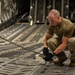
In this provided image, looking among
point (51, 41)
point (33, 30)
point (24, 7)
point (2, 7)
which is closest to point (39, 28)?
point (33, 30)

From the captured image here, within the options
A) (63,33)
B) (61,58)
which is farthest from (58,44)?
(63,33)

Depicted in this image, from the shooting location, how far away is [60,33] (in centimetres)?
655

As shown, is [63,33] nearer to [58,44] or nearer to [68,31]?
[68,31]

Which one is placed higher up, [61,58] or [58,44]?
[58,44]

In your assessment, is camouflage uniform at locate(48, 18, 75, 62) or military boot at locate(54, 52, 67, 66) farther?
military boot at locate(54, 52, 67, 66)

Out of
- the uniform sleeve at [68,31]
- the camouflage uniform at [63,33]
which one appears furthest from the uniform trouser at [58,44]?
the uniform sleeve at [68,31]


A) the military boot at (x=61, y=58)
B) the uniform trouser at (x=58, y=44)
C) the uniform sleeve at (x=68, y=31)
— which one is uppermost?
the uniform sleeve at (x=68, y=31)

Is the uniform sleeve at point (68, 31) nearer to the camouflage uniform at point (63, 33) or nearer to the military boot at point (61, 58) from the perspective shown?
the camouflage uniform at point (63, 33)

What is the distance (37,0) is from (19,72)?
16613 millimetres

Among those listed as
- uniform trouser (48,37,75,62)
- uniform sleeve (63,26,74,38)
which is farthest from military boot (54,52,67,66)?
uniform sleeve (63,26,74,38)

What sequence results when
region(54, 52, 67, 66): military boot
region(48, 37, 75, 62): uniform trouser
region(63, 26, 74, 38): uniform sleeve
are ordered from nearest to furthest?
region(63, 26, 74, 38): uniform sleeve
region(48, 37, 75, 62): uniform trouser
region(54, 52, 67, 66): military boot

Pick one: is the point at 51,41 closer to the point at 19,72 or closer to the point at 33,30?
the point at 19,72

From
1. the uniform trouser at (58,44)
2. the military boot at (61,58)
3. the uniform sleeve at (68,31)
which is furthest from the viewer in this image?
the military boot at (61,58)

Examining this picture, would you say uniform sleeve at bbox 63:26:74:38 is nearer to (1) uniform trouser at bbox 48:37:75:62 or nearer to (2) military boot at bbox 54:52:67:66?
(1) uniform trouser at bbox 48:37:75:62
